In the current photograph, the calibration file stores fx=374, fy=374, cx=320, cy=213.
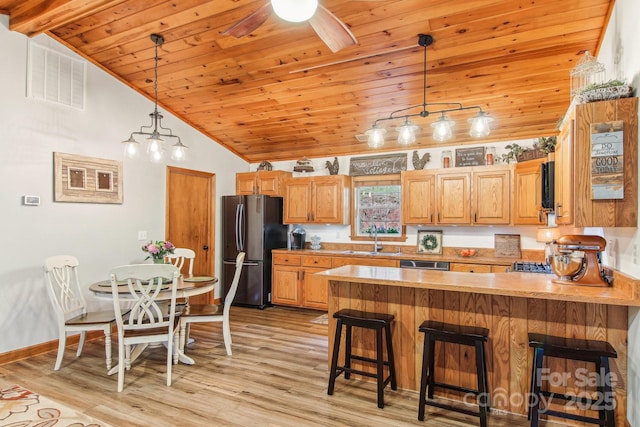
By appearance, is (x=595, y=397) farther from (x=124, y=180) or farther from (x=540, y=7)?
(x=124, y=180)

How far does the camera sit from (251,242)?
5.74 meters

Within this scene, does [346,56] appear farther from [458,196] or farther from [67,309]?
[67,309]

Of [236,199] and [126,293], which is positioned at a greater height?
[236,199]

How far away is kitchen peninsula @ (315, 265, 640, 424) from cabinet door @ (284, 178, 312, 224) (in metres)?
2.74

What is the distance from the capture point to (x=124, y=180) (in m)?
4.51

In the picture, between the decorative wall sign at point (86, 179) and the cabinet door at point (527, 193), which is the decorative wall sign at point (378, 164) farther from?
the decorative wall sign at point (86, 179)

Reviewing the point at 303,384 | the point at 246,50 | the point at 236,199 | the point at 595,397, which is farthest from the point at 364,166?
the point at 595,397

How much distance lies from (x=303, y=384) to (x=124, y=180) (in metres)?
3.21

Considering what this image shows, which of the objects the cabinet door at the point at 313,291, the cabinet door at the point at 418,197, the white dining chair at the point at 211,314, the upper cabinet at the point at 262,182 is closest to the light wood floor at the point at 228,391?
the white dining chair at the point at 211,314

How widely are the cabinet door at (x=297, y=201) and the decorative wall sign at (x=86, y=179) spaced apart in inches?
94.8

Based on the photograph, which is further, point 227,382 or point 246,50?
point 246,50

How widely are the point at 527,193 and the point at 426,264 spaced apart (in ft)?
4.65

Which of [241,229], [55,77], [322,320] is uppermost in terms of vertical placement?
[55,77]

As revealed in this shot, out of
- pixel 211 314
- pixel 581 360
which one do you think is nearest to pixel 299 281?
pixel 211 314
